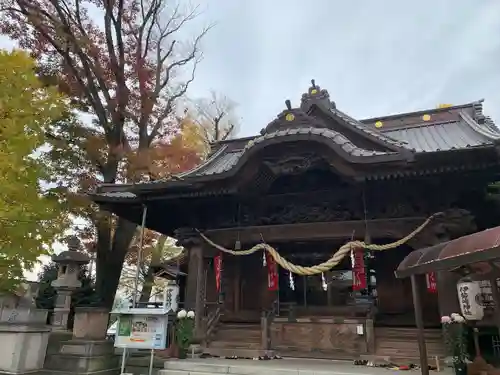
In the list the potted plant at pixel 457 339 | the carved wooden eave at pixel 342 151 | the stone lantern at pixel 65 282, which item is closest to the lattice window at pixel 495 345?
the potted plant at pixel 457 339

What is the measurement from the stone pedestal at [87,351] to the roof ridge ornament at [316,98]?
341 inches

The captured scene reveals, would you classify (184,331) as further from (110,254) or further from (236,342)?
(110,254)

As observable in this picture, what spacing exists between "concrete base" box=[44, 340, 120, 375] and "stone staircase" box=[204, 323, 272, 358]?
2.69 metres

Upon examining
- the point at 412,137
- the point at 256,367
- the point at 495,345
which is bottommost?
the point at 256,367

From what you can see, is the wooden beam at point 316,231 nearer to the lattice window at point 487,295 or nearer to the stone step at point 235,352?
the lattice window at point 487,295

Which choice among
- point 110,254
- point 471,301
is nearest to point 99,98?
point 110,254

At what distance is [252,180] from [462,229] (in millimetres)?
4945

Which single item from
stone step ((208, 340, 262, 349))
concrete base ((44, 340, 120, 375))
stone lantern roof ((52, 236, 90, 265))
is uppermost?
stone lantern roof ((52, 236, 90, 265))

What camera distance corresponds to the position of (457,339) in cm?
671

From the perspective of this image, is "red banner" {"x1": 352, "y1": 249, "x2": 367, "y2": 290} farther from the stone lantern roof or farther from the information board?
the stone lantern roof

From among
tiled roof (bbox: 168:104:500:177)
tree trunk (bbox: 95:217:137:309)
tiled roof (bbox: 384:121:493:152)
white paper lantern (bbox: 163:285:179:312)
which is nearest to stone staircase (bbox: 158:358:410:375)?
white paper lantern (bbox: 163:285:179:312)

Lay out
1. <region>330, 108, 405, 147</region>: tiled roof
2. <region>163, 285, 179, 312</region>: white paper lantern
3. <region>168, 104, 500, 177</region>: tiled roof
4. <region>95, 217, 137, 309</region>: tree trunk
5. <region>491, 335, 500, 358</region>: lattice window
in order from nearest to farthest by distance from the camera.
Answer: <region>491, 335, 500, 358</region>: lattice window
<region>168, 104, 500, 177</region>: tiled roof
<region>330, 108, 405, 147</region>: tiled roof
<region>163, 285, 179, 312</region>: white paper lantern
<region>95, 217, 137, 309</region>: tree trunk

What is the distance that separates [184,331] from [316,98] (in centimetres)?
770

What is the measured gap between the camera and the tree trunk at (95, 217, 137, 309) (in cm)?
1530
